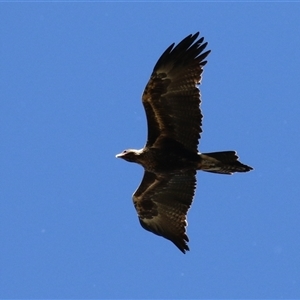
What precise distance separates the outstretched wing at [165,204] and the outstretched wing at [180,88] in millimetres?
1431

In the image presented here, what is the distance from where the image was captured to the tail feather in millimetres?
19562

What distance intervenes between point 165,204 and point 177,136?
78.0 inches

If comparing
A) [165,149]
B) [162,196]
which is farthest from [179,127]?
[162,196]

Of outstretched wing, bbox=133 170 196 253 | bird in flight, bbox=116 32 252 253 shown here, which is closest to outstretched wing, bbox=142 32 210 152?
bird in flight, bbox=116 32 252 253

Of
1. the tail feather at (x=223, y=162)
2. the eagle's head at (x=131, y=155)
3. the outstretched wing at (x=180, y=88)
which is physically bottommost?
the tail feather at (x=223, y=162)

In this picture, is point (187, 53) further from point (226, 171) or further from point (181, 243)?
point (181, 243)

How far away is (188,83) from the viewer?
19.8 m

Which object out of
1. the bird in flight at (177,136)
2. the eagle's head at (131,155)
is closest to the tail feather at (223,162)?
the bird in flight at (177,136)

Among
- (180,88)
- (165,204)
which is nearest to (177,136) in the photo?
(180,88)

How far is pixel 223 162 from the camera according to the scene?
773 inches

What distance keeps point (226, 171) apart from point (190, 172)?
1102 mm

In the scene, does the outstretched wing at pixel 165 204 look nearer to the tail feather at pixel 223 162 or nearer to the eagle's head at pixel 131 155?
the eagle's head at pixel 131 155

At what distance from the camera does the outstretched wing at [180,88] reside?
19750mm

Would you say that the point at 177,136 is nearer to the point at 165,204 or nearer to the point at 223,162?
the point at 223,162
